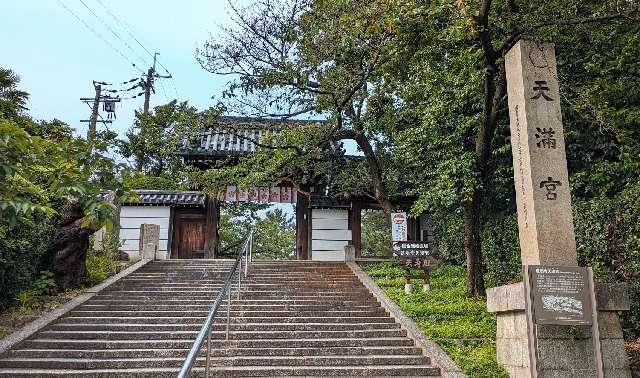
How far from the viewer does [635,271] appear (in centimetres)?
698

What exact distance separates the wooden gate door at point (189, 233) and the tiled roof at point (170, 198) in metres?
0.73

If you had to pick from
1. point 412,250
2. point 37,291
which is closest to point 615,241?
point 412,250

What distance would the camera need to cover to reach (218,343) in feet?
25.2

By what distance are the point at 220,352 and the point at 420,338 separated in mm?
2922

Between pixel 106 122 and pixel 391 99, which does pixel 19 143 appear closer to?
pixel 391 99

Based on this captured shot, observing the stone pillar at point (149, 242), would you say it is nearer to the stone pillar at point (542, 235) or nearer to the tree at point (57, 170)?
the tree at point (57, 170)

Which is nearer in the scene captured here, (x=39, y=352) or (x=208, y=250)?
(x=39, y=352)

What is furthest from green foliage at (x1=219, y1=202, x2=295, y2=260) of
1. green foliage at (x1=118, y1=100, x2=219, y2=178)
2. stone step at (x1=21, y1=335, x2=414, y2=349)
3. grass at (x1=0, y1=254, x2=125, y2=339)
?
stone step at (x1=21, y1=335, x2=414, y2=349)

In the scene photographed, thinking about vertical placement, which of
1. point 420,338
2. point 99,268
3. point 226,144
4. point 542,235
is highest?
point 226,144

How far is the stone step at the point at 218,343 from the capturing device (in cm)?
764

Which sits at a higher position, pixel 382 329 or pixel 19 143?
pixel 19 143

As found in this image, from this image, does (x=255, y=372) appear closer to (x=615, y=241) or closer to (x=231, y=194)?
(x=615, y=241)

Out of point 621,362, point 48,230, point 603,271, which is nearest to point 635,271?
point 603,271

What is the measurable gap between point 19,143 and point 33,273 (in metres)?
7.02
